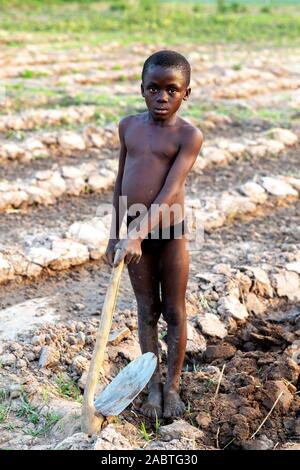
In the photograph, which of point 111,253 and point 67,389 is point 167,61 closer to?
point 111,253

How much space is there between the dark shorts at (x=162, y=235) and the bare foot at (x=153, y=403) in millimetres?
645

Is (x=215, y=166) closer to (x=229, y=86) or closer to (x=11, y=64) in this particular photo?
(x=229, y=86)

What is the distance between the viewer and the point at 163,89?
294cm

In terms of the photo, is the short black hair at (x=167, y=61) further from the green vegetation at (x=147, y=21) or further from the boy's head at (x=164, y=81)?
the green vegetation at (x=147, y=21)

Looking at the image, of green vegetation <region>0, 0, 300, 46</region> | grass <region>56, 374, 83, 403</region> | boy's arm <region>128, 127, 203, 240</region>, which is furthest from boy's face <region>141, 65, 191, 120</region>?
green vegetation <region>0, 0, 300, 46</region>

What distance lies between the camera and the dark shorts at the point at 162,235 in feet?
10.3

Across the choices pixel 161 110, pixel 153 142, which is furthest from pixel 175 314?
pixel 161 110

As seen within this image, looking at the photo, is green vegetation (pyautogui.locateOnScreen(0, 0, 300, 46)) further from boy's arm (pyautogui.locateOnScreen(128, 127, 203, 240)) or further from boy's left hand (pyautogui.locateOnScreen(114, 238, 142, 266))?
boy's left hand (pyautogui.locateOnScreen(114, 238, 142, 266))

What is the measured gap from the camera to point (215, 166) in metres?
7.38

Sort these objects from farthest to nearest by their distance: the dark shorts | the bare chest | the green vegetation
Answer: the green vegetation, the dark shorts, the bare chest

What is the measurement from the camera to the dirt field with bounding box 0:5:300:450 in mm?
3188

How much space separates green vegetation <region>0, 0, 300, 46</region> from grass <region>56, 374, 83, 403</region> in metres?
13.1

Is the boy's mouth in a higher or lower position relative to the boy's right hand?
higher

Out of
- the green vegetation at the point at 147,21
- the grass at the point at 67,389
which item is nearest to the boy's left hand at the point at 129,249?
the grass at the point at 67,389
